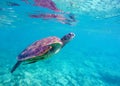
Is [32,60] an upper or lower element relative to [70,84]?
upper

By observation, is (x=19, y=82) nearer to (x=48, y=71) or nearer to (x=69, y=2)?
(x=48, y=71)

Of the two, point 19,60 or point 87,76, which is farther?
point 87,76

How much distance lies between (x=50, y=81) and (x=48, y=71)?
3036mm

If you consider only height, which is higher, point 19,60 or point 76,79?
point 19,60

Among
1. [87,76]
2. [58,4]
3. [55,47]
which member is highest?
[55,47]

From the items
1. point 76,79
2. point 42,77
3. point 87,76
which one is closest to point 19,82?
point 42,77

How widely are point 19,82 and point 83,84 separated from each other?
6.18 m

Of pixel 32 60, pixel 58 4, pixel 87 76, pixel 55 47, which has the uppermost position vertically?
pixel 55 47

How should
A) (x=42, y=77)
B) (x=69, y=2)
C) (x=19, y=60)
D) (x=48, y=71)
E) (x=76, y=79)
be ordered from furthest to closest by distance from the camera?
1. (x=69, y=2)
2. (x=48, y=71)
3. (x=76, y=79)
4. (x=42, y=77)
5. (x=19, y=60)

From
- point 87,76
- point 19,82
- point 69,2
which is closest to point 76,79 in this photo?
point 87,76

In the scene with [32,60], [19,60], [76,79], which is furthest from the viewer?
[76,79]

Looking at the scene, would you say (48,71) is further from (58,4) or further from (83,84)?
(58,4)

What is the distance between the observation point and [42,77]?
16328mm

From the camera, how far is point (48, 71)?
61.2ft
